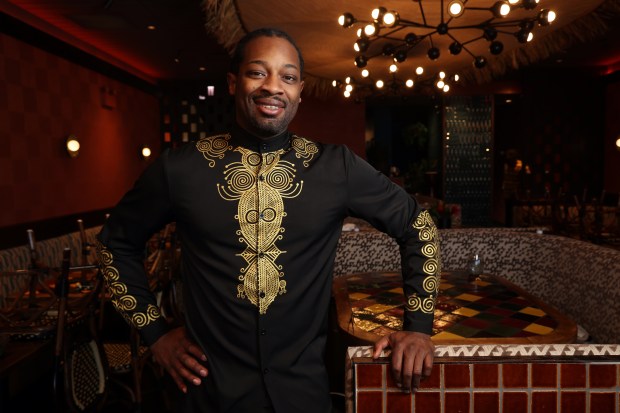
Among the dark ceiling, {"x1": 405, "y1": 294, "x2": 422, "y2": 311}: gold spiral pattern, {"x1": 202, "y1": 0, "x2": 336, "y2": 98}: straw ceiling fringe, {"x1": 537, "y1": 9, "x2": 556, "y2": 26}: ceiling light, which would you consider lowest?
{"x1": 405, "y1": 294, "x2": 422, "y2": 311}: gold spiral pattern

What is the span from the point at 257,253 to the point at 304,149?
12.7 inches

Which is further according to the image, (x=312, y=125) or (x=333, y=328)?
(x=312, y=125)

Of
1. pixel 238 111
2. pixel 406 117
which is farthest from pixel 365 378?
pixel 406 117

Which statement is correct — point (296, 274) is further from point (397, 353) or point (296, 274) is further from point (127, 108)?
point (127, 108)

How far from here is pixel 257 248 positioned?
1.24 meters

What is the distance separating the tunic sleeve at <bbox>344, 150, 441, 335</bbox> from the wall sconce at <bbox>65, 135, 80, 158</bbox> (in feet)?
18.8

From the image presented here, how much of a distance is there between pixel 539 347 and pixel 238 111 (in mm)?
931

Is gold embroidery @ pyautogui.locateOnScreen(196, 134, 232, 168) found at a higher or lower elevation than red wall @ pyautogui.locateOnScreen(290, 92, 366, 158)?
lower

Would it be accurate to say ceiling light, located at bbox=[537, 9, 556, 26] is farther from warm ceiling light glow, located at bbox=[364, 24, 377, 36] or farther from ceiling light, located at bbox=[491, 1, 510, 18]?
warm ceiling light glow, located at bbox=[364, 24, 377, 36]

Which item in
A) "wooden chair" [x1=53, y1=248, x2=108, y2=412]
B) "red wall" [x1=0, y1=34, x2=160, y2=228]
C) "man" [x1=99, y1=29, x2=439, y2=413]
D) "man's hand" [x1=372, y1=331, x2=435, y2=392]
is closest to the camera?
"man's hand" [x1=372, y1=331, x2=435, y2=392]

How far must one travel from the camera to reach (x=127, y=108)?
325 inches

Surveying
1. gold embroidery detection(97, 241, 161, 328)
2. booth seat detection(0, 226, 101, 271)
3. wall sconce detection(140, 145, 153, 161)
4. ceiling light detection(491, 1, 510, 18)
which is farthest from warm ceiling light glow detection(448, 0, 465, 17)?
wall sconce detection(140, 145, 153, 161)

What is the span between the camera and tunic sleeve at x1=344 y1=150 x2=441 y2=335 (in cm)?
127

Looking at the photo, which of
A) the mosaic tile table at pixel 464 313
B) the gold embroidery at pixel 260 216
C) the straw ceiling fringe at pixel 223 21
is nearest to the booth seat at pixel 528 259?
the mosaic tile table at pixel 464 313
